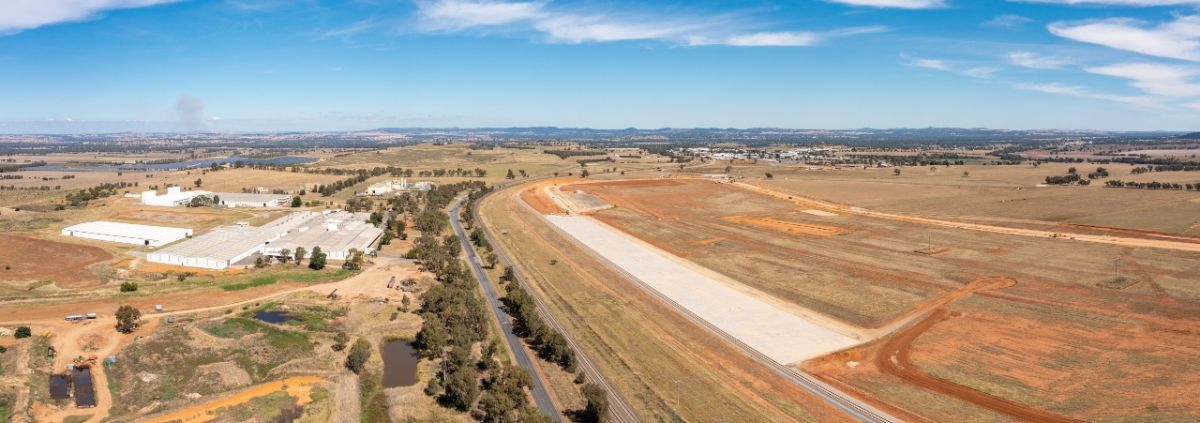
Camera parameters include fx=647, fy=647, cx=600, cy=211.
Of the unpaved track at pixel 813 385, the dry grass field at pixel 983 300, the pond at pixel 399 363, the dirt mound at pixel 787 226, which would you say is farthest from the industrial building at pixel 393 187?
the unpaved track at pixel 813 385

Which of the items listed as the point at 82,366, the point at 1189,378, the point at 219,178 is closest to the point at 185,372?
the point at 82,366

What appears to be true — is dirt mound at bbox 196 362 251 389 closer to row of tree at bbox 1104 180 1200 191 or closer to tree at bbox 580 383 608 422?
tree at bbox 580 383 608 422

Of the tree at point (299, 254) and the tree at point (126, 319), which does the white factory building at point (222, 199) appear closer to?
the tree at point (299, 254)

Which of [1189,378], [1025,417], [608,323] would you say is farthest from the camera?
[608,323]

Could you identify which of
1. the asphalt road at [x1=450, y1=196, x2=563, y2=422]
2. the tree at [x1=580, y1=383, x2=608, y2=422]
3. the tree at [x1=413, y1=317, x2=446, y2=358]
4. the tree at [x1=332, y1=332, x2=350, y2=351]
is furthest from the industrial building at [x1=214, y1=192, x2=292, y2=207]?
the tree at [x1=580, y1=383, x2=608, y2=422]

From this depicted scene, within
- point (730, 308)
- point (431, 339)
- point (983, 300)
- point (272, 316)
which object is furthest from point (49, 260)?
point (983, 300)

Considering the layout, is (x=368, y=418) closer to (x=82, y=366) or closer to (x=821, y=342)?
(x=82, y=366)

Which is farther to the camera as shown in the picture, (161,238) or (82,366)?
(161,238)
